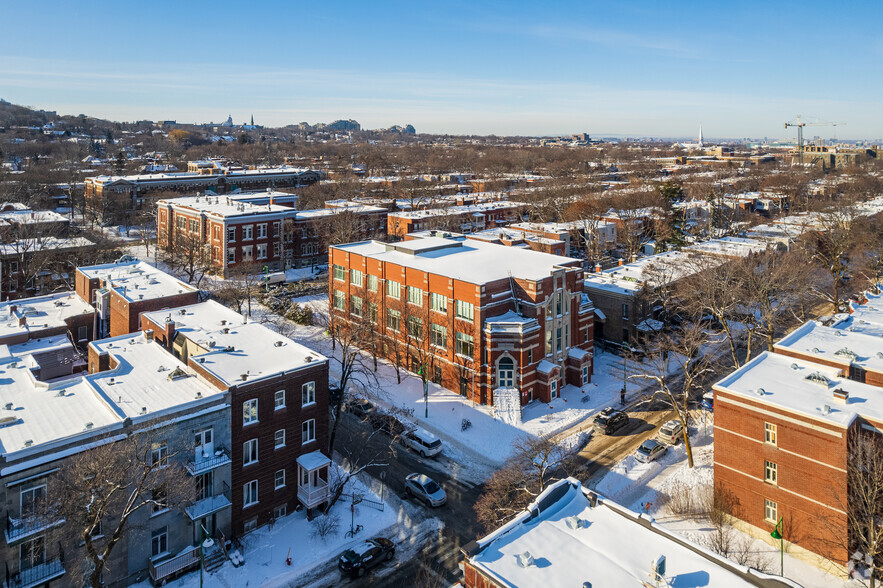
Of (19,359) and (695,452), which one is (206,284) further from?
(695,452)

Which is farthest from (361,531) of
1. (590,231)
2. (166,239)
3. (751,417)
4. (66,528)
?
(166,239)

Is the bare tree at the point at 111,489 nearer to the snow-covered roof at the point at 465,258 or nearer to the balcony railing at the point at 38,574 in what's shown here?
the balcony railing at the point at 38,574

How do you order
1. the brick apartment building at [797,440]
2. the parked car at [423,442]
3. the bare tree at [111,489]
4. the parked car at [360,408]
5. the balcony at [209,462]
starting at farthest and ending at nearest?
the parked car at [360,408], the parked car at [423,442], the brick apartment building at [797,440], the balcony at [209,462], the bare tree at [111,489]

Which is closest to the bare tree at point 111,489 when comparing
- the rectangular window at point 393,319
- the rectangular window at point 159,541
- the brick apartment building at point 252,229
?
the rectangular window at point 159,541

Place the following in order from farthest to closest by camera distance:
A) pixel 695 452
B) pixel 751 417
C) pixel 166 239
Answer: pixel 166 239
pixel 695 452
pixel 751 417

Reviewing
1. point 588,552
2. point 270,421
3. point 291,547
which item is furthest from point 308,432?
point 588,552

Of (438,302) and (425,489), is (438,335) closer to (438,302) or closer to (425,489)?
(438,302)
